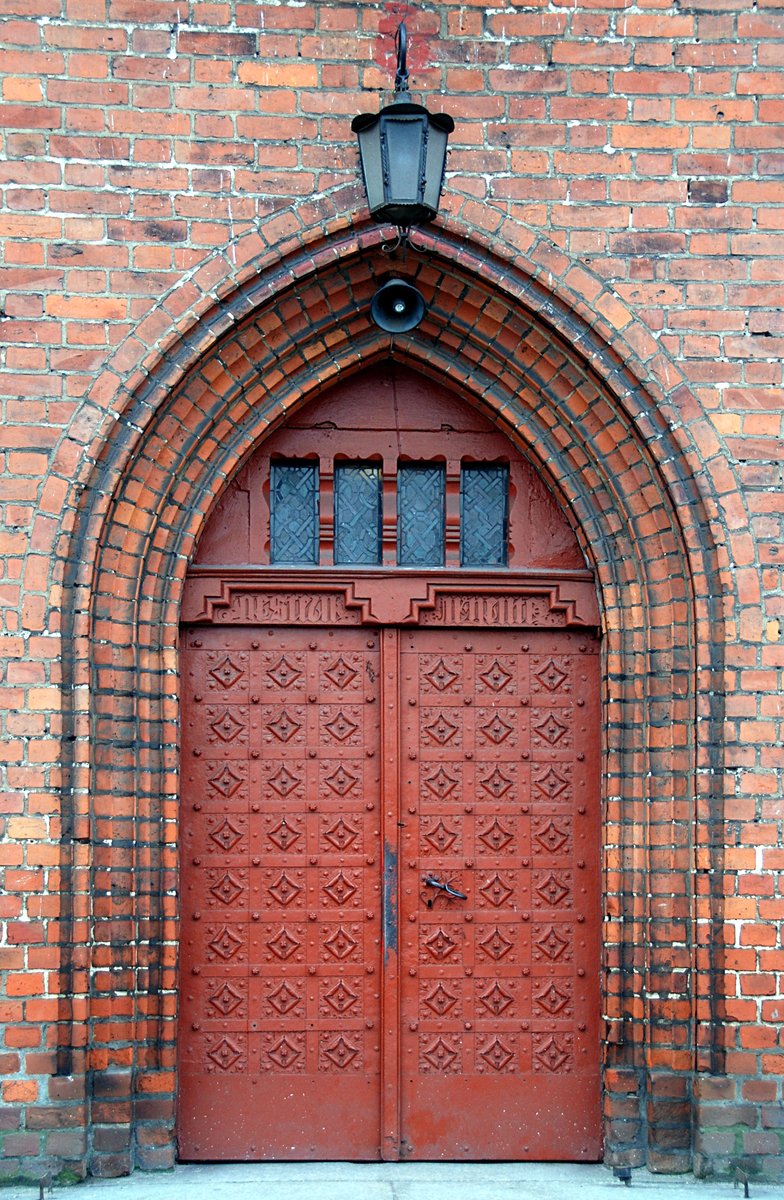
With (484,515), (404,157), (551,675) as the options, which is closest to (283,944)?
(551,675)

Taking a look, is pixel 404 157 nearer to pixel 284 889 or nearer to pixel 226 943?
pixel 284 889

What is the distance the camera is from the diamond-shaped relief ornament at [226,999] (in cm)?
578

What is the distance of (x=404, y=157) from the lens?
499 centimetres

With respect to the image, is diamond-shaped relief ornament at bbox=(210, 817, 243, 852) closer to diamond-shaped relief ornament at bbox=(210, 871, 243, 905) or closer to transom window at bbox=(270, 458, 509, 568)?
diamond-shaped relief ornament at bbox=(210, 871, 243, 905)

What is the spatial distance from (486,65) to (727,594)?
7.65 feet

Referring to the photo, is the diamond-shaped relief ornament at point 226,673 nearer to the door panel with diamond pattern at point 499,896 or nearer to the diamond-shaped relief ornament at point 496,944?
the door panel with diamond pattern at point 499,896


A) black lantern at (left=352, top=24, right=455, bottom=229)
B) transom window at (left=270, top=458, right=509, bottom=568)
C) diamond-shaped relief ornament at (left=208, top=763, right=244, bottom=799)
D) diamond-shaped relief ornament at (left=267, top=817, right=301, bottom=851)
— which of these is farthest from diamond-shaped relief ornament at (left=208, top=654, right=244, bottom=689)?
black lantern at (left=352, top=24, right=455, bottom=229)

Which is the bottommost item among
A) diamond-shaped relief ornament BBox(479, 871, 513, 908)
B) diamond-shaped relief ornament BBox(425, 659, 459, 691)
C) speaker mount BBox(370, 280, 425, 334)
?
diamond-shaped relief ornament BBox(479, 871, 513, 908)

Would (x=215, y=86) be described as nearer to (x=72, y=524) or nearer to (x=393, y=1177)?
(x=72, y=524)

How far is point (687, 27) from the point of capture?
5.60 metres

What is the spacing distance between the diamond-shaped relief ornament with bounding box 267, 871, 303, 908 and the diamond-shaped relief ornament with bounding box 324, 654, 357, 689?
32.8 inches

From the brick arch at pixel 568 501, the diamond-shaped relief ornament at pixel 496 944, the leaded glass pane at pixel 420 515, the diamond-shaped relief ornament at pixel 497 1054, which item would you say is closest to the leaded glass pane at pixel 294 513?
the brick arch at pixel 568 501

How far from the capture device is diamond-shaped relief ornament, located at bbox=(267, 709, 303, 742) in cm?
590

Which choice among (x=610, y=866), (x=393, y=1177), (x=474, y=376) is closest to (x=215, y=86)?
(x=474, y=376)
